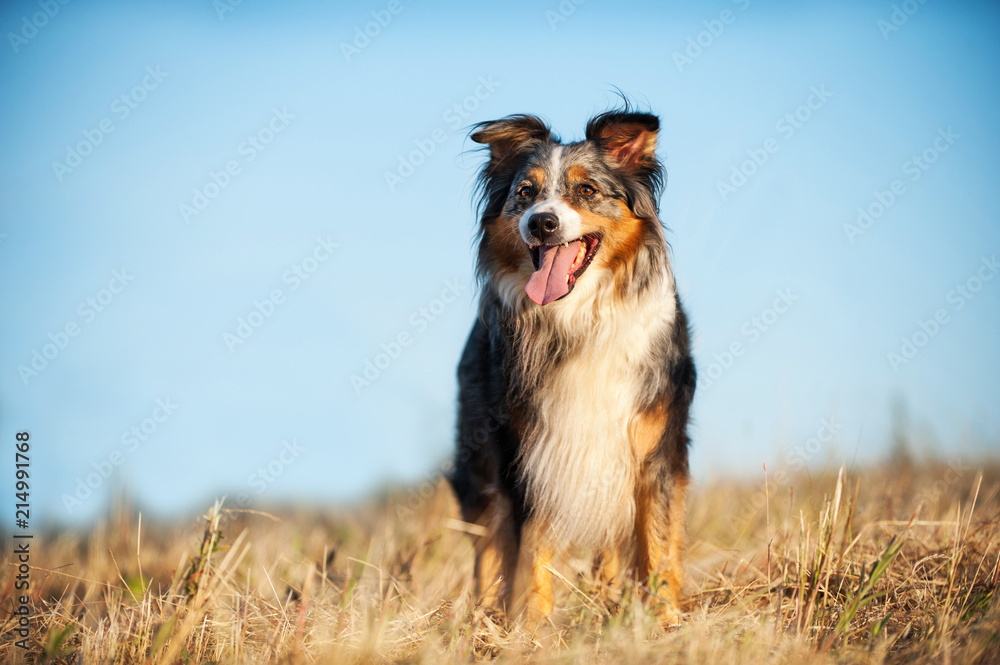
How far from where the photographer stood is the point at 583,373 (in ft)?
12.6

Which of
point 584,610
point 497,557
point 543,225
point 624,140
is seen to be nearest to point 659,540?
point 584,610

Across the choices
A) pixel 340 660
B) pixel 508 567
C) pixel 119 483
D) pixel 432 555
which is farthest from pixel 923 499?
pixel 119 483

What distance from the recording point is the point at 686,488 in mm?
3945

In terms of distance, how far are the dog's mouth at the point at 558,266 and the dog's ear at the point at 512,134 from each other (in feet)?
2.62

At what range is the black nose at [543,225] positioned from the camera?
12.5ft

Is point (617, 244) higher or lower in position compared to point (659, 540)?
higher

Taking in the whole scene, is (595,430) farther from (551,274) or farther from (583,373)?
(551,274)

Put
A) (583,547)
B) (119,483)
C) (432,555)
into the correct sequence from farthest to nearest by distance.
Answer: (432,555)
(119,483)
(583,547)

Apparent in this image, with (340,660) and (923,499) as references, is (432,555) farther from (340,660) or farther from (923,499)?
(923,499)

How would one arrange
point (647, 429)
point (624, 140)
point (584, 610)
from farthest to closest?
1. point (624, 140)
2. point (647, 429)
3. point (584, 610)

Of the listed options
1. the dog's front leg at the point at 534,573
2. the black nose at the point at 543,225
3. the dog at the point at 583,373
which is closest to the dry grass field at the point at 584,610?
the dog's front leg at the point at 534,573

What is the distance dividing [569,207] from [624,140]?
72 centimetres

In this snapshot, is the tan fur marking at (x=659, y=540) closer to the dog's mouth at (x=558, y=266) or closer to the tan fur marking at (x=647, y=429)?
the tan fur marking at (x=647, y=429)

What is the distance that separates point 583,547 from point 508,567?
45 centimetres
